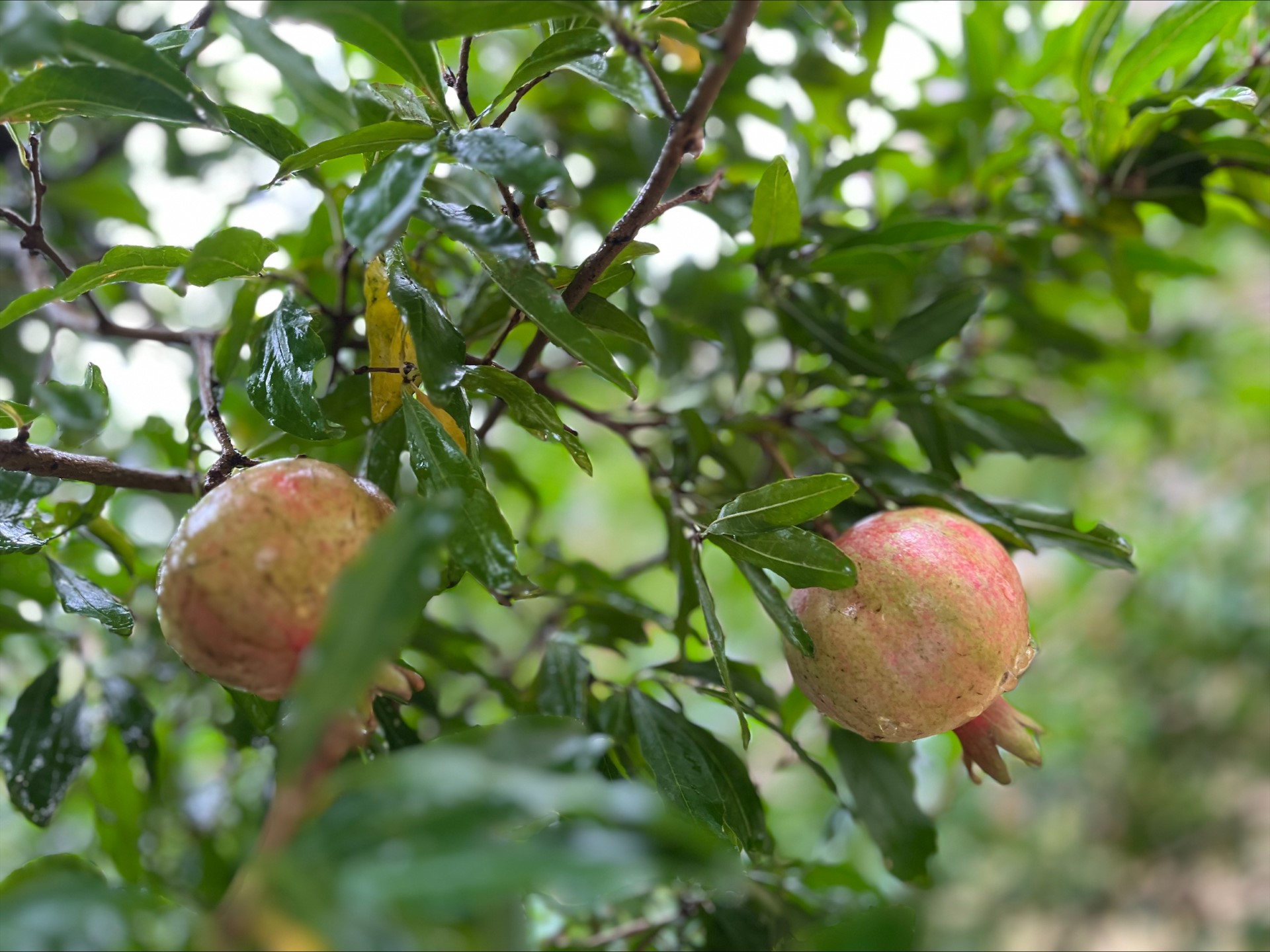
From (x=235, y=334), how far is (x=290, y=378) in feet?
0.58

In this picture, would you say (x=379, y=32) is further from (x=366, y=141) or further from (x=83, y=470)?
(x=83, y=470)

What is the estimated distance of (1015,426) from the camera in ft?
2.65

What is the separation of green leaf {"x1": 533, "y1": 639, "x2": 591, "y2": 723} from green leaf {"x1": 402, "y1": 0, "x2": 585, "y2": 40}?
432 millimetres

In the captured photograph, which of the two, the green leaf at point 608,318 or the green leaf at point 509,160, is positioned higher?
the green leaf at point 509,160

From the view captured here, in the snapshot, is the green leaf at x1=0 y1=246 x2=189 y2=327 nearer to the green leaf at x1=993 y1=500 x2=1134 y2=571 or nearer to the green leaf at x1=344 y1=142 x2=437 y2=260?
the green leaf at x1=344 y1=142 x2=437 y2=260

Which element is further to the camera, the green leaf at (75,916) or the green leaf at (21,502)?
the green leaf at (21,502)

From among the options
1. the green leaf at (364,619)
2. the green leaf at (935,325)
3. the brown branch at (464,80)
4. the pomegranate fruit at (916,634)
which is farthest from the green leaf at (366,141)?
the green leaf at (935,325)

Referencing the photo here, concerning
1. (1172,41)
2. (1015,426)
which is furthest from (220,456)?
(1172,41)

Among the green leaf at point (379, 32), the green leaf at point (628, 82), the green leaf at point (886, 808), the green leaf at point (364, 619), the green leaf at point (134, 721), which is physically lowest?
the green leaf at point (886, 808)

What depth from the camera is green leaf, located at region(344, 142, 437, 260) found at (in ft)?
1.31

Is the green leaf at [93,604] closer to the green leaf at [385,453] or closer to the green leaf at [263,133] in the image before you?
the green leaf at [385,453]

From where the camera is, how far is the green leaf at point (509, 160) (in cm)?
40

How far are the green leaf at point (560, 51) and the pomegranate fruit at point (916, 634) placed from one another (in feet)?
1.07

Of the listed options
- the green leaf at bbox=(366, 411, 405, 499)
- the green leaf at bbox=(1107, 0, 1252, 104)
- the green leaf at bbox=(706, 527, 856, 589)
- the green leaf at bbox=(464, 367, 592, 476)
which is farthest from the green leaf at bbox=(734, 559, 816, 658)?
the green leaf at bbox=(1107, 0, 1252, 104)
